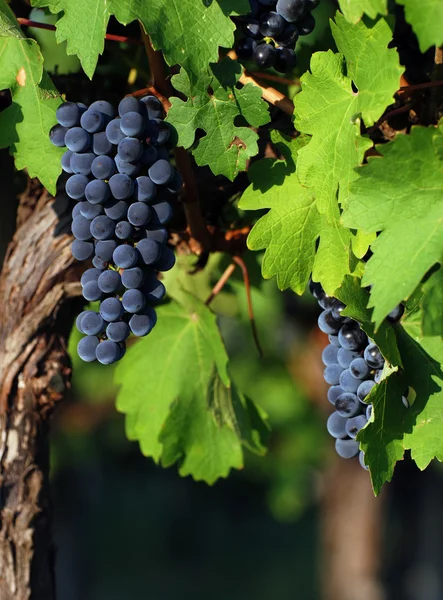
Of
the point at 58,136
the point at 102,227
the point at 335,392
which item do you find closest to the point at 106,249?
the point at 102,227

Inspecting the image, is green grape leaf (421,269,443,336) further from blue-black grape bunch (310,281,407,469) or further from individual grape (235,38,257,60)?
individual grape (235,38,257,60)

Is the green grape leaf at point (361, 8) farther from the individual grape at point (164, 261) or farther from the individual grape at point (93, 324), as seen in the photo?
the individual grape at point (93, 324)

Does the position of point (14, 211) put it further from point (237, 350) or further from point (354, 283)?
point (237, 350)

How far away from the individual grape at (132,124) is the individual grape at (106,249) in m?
0.20

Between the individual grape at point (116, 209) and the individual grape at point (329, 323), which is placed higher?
the individual grape at point (116, 209)

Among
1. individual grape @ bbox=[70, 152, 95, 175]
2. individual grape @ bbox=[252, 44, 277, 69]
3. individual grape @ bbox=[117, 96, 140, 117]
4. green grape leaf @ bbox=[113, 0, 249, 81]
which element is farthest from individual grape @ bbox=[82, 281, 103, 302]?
individual grape @ bbox=[252, 44, 277, 69]

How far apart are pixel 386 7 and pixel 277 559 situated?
46.7ft

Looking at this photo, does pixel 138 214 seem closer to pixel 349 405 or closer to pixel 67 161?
pixel 67 161

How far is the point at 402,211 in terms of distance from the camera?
130cm

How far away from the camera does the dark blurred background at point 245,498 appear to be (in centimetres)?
263

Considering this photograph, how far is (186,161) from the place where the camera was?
1.80m

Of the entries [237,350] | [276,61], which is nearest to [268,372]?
[237,350]

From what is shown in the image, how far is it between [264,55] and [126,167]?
343 mm

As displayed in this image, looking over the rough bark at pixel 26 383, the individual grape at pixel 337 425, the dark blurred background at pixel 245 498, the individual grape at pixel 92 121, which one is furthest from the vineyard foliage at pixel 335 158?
the rough bark at pixel 26 383
